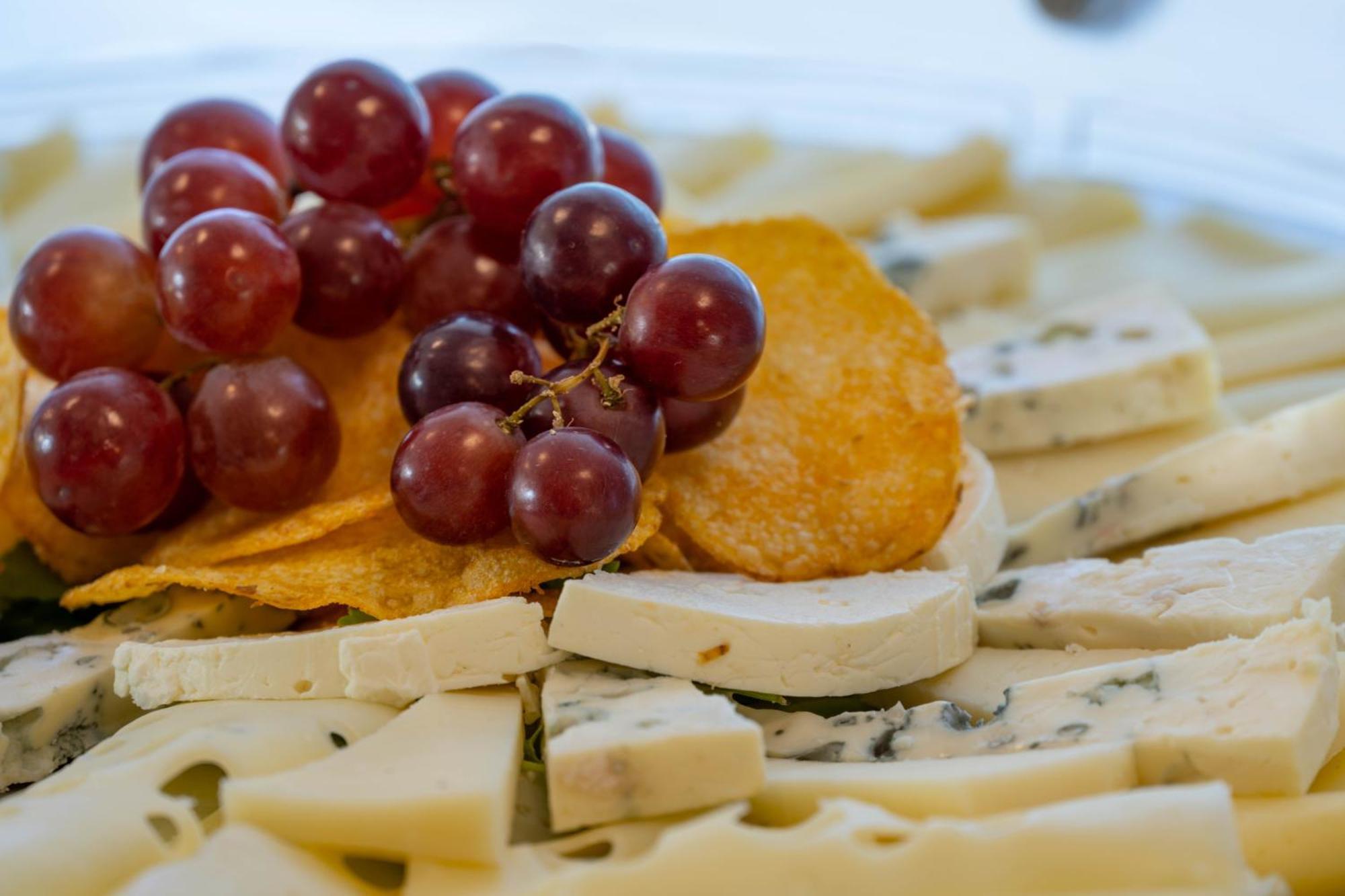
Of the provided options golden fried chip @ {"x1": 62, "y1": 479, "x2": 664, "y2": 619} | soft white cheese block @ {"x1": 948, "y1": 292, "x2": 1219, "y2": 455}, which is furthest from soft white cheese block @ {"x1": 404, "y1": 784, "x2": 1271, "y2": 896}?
soft white cheese block @ {"x1": 948, "y1": 292, "x2": 1219, "y2": 455}

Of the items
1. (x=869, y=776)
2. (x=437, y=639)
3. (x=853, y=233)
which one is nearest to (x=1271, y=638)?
→ (x=869, y=776)

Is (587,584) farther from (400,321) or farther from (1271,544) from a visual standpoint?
(1271,544)

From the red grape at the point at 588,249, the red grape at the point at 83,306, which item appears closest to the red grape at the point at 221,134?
the red grape at the point at 83,306

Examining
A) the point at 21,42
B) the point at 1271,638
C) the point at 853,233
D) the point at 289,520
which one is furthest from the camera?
the point at 21,42

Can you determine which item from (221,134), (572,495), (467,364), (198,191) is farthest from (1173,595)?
(221,134)

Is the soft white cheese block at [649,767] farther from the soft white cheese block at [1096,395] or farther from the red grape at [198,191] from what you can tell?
the soft white cheese block at [1096,395]

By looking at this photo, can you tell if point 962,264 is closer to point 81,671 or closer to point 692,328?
point 692,328
